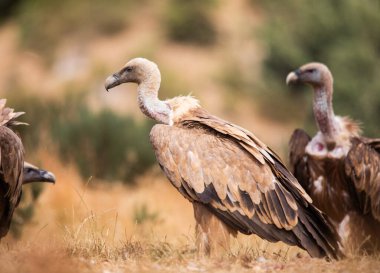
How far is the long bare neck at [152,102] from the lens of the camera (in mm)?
7645

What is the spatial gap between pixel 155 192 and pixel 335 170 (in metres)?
5.15

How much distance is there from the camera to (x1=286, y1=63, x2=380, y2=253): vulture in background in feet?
28.1

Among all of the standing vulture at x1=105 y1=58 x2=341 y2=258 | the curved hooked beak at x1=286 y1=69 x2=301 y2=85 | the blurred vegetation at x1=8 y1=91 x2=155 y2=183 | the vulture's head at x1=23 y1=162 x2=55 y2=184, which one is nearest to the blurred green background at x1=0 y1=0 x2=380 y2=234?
the blurred vegetation at x1=8 y1=91 x2=155 y2=183

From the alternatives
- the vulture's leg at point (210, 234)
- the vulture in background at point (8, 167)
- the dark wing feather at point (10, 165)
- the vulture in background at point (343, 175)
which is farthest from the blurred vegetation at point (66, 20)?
the vulture's leg at point (210, 234)

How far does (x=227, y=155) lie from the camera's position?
725cm

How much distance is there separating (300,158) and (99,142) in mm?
7067

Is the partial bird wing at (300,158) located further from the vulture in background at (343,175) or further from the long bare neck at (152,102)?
the long bare neck at (152,102)

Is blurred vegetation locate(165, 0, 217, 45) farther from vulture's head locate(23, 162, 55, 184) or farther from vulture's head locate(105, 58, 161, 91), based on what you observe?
vulture's head locate(105, 58, 161, 91)

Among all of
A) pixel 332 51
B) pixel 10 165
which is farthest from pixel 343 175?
pixel 332 51

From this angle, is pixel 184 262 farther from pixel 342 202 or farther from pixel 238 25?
pixel 238 25

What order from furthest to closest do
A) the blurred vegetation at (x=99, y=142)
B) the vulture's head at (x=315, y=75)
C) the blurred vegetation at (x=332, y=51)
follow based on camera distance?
the blurred vegetation at (x=332, y=51), the blurred vegetation at (x=99, y=142), the vulture's head at (x=315, y=75)

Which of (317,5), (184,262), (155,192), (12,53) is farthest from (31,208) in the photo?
(12,53)

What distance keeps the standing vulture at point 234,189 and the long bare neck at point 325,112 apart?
174 cm

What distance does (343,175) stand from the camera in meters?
8.71
